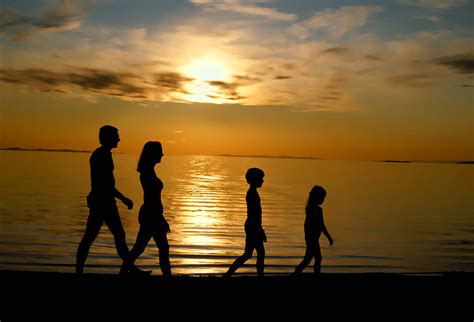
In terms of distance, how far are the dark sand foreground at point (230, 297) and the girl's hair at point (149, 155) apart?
157 cm

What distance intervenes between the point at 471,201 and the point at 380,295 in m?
42.3

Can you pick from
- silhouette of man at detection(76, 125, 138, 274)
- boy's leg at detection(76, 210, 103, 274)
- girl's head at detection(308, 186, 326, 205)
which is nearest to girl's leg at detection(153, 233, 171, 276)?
silhouette of man at detection(76, 125, 138, 274)

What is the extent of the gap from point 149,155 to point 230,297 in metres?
2.31

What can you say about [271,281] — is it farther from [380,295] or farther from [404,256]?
Answer: [404,256]

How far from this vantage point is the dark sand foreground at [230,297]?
554 cm

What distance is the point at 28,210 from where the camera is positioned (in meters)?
27.5

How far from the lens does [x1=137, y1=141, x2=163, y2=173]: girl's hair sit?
686cm

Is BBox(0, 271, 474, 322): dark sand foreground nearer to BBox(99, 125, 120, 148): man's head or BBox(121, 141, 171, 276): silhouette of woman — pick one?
BBox(121, 141, 171, 276): silhouette of woman

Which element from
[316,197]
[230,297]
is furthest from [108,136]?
[316,197]

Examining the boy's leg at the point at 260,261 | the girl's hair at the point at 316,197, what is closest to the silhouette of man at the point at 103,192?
the boy's leg at the point at 260,261

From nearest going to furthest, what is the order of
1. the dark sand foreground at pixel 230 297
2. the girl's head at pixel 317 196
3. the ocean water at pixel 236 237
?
the dark sand foreground at pixel 230 297 → the girl's head at pixel 317 196 → the ocean water at pixel 236 237

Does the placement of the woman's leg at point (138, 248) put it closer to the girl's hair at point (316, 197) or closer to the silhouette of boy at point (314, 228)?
the silhouette of boy at point (314, 228)

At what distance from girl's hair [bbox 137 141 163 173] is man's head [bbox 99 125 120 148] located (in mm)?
427

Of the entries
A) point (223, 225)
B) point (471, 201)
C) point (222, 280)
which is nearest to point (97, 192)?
point (222, 280)
